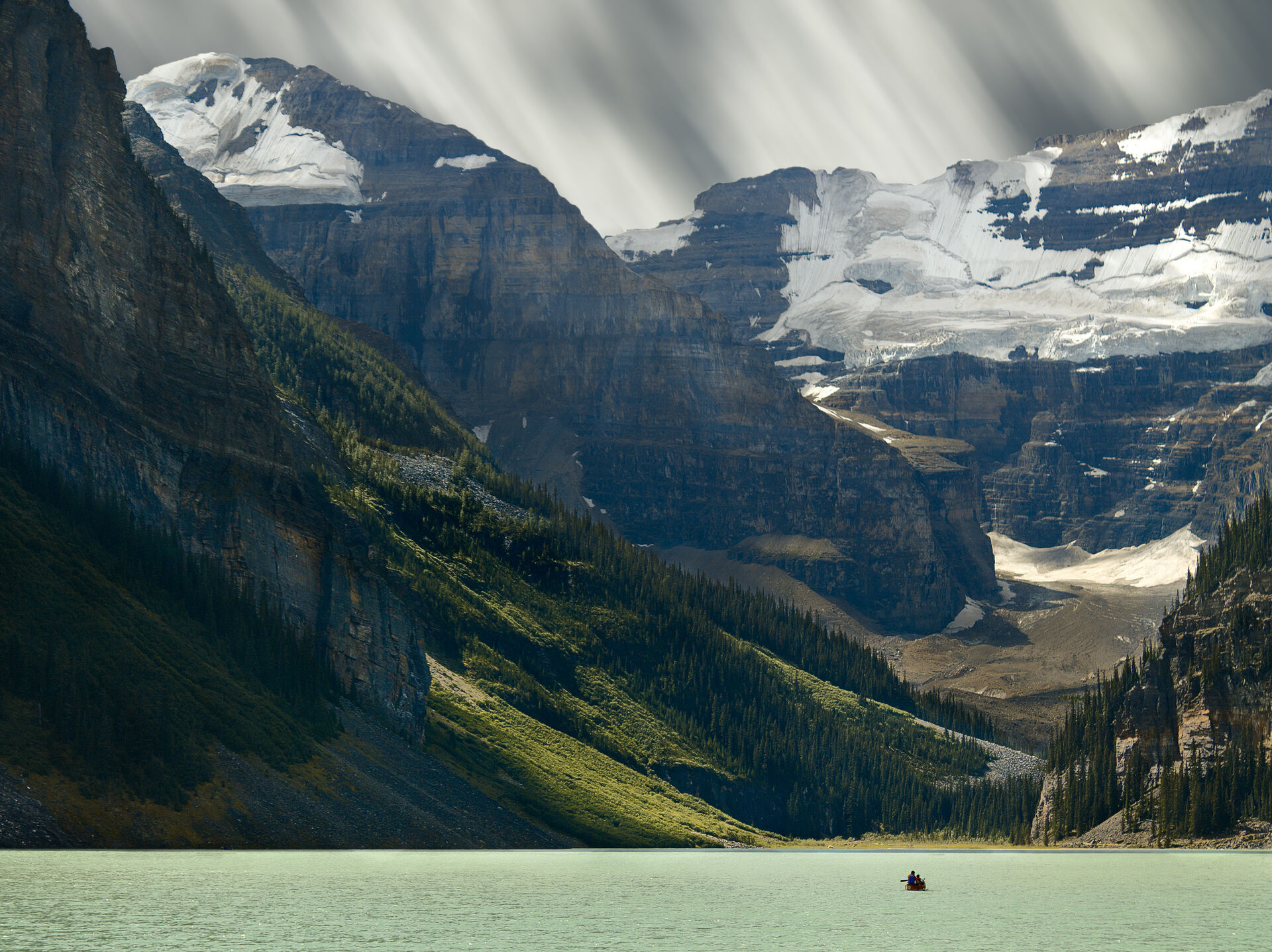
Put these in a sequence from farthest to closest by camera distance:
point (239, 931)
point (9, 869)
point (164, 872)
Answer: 1. point (164, 872)
2. point (9, 869)
3. point (239, 931)

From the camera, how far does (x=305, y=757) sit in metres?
175

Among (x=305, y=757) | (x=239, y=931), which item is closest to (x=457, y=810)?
(x=305, y=757)

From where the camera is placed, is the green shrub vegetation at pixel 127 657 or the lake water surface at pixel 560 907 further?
the green shrub vegetation at pixel 127 657

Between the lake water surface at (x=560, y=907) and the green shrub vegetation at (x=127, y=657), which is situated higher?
the green shrub vegetation at (x=127, y=657)

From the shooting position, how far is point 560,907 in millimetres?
131750

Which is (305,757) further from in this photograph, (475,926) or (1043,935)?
(1043,935)

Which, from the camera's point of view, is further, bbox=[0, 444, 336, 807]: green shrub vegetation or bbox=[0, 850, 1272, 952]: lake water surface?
bbox=[0, 444, 336, 807]: green shrub vegetation

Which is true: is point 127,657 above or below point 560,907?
above

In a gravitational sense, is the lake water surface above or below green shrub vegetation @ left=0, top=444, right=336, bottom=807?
below

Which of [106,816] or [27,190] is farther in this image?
[27,190]

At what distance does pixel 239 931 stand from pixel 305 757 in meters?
65.3

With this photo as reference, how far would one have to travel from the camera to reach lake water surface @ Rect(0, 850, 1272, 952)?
11000cm

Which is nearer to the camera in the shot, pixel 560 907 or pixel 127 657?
pixel 560 907

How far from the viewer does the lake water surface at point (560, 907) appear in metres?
110
